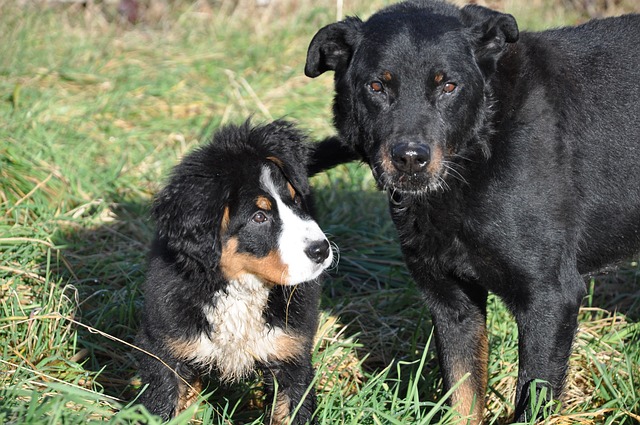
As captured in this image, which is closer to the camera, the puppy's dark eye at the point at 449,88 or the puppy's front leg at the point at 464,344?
the puppy's dark eye at the point at 449,88

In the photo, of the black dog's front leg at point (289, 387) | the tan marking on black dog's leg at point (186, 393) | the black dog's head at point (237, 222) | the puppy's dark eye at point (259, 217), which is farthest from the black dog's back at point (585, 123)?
the tan marking on black dog's leg at point (186, 393)

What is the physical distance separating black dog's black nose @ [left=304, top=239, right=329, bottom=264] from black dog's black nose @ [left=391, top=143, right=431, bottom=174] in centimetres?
46

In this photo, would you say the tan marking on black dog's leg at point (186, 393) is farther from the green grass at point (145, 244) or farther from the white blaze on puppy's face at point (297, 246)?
the white blaze on puppy's face at point (297, 246)

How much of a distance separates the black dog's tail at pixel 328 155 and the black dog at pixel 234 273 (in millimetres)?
187

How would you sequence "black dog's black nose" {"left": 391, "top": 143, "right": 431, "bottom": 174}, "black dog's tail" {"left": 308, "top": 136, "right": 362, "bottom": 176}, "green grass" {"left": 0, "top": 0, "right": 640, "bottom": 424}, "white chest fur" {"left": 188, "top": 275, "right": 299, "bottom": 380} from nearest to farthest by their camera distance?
1. "black dog's black nose" {"left": 391, "top": 143, "right": 431, "bottom": 174}
2. "white chest fur" {"left": 188, "top": 275, "right": 299, "bottom": 380}
3. "green grass" {"left": 0, "top": 0, "right": 640, "bottom": 424}
4. "black dog's tail" {"left": 308, "top": 136, "right": 362, "bottom": 176}

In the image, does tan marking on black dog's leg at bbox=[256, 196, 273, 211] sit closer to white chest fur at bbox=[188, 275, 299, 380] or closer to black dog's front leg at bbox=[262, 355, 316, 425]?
white chest fur at bbox=[188, 275, 299, 380]

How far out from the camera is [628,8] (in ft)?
31.1

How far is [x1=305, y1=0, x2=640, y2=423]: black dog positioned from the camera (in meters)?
3.46

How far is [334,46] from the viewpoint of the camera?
12.6 ft

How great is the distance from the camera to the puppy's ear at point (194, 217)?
3471 mm

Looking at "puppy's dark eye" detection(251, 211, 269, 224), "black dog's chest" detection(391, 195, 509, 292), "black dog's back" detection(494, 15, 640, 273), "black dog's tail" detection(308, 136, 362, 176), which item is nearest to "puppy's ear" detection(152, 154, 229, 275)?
"puppy's dark eye" detection(251, 211, 269, 224)

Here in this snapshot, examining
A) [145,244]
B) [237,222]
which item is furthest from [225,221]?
[145,244]

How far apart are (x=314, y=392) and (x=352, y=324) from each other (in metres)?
0.99

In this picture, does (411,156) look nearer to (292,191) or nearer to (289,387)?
(292,191)
